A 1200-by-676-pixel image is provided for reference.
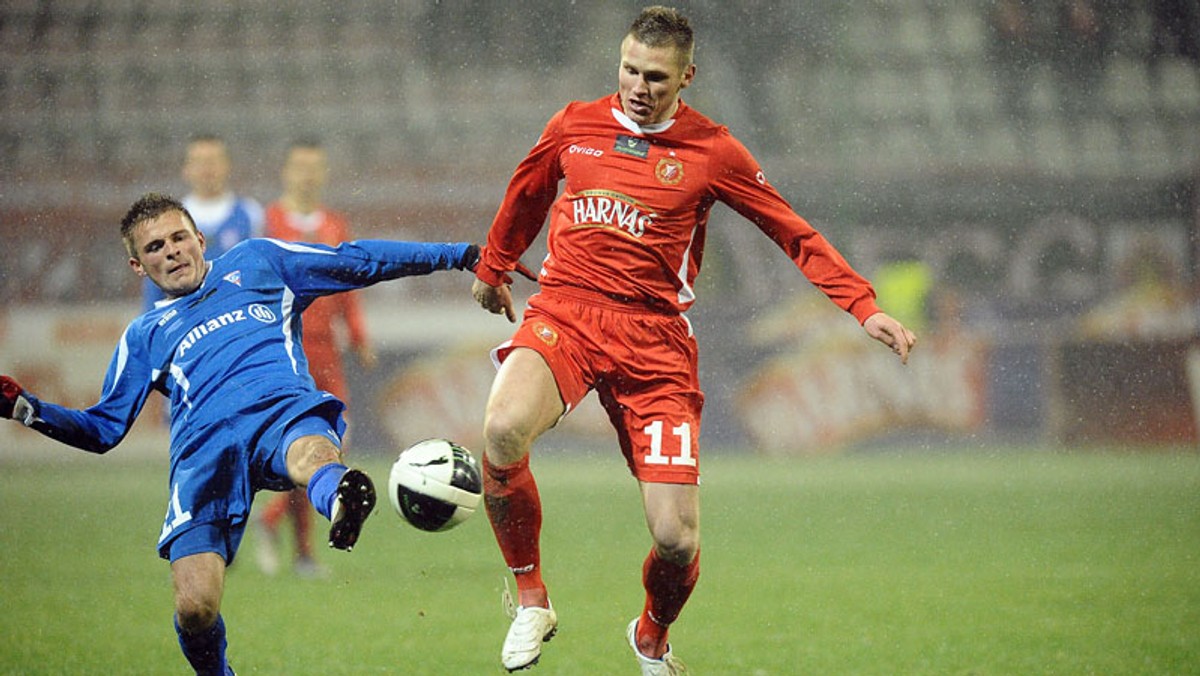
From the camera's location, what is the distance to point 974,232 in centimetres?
1622

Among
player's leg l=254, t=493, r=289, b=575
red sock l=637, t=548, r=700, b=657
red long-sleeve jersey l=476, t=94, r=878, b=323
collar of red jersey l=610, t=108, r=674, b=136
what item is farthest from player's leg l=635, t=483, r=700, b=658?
player's leg l=254, t=493, r=289, b=575

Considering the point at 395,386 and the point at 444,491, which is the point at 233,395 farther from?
the point at 395,386

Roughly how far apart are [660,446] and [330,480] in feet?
3.46

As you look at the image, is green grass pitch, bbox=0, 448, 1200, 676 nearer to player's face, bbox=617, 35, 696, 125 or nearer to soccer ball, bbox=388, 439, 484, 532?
soccer ball, bbox=388, 439, 484, 532

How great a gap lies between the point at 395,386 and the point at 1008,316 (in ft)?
19.2

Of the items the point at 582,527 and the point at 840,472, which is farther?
the point at 840,472

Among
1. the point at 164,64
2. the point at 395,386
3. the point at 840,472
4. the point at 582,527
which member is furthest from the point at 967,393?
the point at 164,64

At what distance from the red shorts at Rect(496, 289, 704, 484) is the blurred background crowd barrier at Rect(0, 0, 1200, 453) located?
881 cm

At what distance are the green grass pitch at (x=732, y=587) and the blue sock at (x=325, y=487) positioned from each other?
3.56 feet

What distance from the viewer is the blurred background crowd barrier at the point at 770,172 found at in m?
13.7

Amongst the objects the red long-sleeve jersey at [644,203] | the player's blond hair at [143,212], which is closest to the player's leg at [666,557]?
the red long-sleeve jersey at [644,203]

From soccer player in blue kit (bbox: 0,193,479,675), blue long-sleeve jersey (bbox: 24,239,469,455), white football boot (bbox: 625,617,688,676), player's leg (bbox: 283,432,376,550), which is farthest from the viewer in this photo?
white football boot (bbox: 625,617,688,676)

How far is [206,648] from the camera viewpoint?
402cm

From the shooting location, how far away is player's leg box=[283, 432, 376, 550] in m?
3.57
